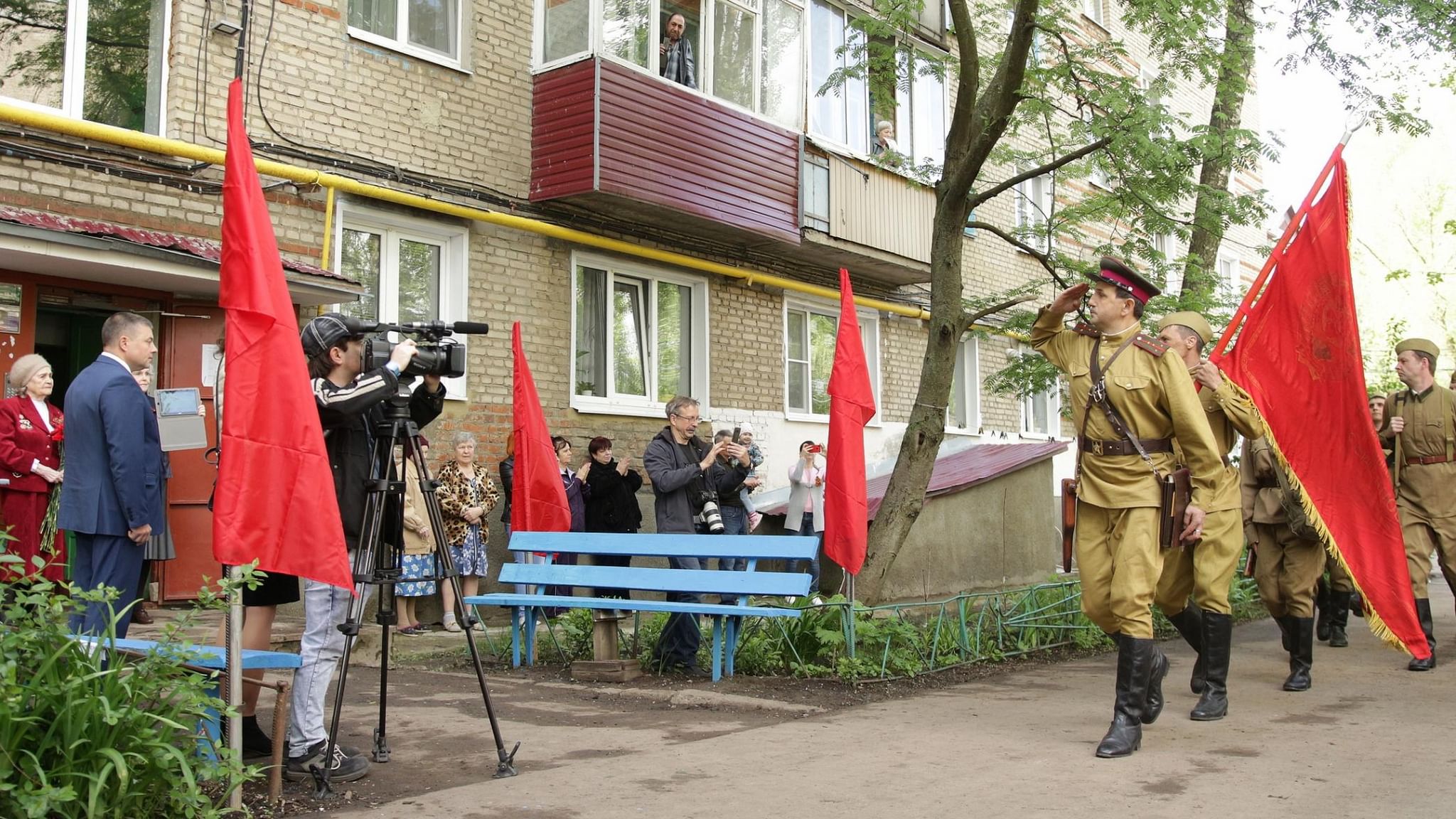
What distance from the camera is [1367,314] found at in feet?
110

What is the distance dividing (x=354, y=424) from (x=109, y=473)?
3.82 ft

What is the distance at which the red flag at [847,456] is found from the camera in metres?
8.01

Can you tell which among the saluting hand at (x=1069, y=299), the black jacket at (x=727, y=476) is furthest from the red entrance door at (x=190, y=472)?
the saluting hand at (x=1069, y=299)

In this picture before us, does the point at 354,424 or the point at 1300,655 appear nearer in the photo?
the point at 354,424

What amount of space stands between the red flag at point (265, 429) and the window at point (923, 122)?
13481mm

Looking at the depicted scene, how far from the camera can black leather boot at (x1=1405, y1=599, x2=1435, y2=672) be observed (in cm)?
787

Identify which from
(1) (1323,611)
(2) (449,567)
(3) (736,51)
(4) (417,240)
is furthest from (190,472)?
(1) (1323,611)

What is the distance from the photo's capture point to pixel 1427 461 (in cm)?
852

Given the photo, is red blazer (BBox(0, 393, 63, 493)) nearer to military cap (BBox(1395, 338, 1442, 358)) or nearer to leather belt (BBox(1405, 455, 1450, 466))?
military cap (BBox(1395, 338, 1442, 358))

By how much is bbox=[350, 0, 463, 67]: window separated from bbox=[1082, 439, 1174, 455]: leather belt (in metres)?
7.91

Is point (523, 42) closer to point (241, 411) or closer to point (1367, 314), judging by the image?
point (241, 411)

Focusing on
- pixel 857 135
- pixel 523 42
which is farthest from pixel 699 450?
pixel 857 135

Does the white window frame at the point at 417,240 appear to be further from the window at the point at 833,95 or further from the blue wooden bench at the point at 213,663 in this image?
the blue wooden bench at the point at 213,663

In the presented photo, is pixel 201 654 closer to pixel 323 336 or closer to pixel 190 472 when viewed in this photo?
pixel 323 336
